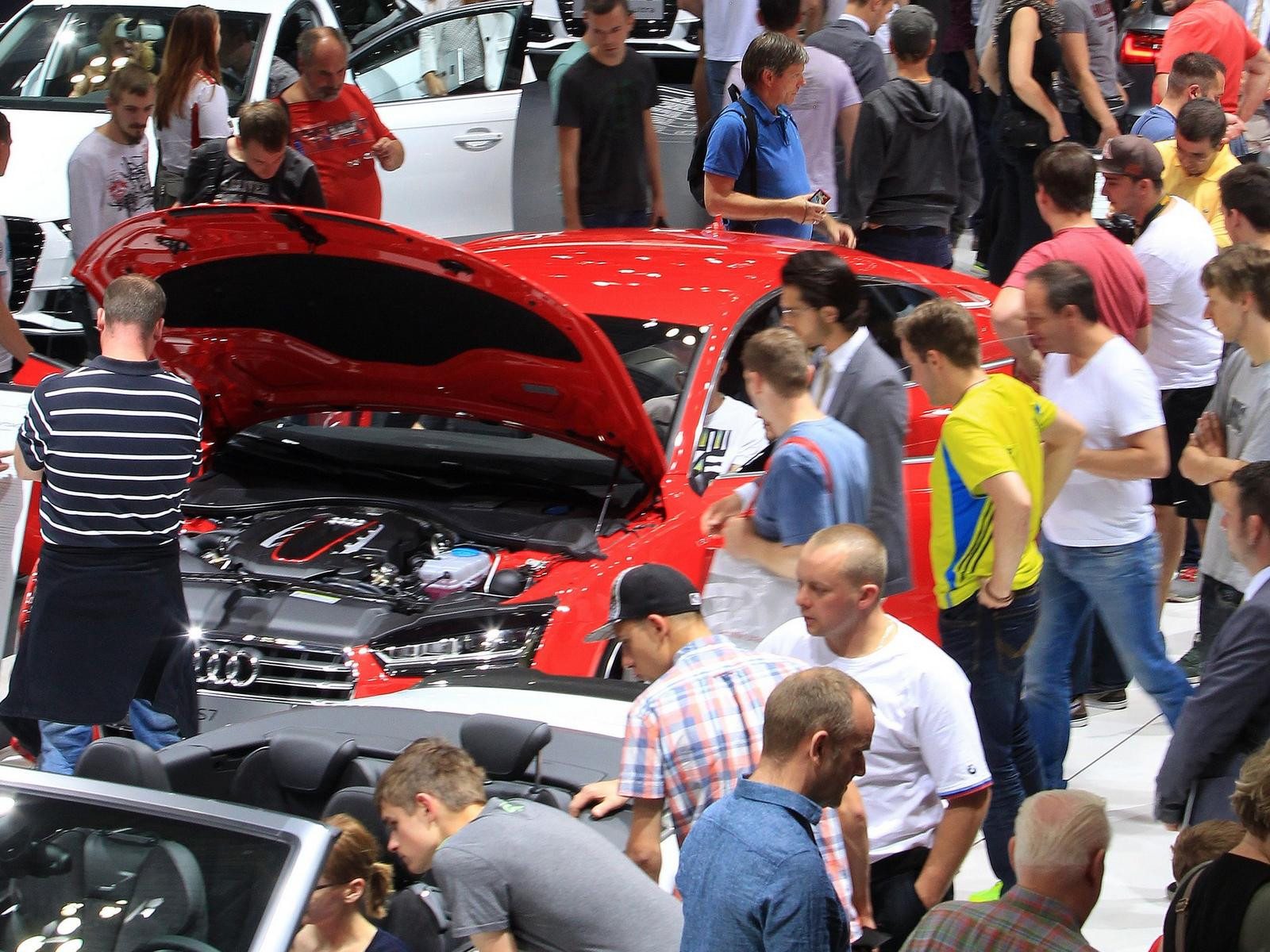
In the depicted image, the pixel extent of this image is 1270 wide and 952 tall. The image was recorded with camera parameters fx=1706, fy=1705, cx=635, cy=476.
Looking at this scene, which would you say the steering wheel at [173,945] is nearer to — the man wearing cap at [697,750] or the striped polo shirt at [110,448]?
the man wearing cap at [697,750]

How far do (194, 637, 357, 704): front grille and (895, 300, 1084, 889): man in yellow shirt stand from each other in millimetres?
1798

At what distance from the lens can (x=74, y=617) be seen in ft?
16.1

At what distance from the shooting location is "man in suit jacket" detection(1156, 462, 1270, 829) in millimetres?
4094

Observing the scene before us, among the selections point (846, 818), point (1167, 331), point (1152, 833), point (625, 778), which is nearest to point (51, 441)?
point (625, 778)

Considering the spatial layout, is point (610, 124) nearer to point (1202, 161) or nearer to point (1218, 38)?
point (1202, 161)

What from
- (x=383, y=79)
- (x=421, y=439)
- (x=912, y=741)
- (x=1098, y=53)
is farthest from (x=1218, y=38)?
(x=912, y=741)

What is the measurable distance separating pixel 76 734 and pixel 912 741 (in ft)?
8.37

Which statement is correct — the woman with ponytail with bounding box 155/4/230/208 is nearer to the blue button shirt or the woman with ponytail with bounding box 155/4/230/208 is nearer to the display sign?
the blue button shirt

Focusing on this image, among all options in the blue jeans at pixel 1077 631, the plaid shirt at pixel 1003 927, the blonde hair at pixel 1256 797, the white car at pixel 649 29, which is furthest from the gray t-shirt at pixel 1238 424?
the white car at pixel 649 29

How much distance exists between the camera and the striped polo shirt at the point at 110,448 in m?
4.80

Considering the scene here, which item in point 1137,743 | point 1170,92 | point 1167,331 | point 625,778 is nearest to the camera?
point 625,778

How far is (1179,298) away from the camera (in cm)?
671

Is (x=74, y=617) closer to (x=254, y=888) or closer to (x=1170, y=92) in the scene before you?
Result: (x=254, y=888)

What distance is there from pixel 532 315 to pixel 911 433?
1.67 m
